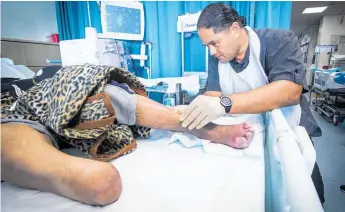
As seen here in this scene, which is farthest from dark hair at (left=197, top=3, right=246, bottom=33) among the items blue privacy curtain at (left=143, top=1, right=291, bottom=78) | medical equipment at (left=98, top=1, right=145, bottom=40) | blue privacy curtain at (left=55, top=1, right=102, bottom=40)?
blue privacy curtain at (left=55, top=1, right=102, bottom=40)

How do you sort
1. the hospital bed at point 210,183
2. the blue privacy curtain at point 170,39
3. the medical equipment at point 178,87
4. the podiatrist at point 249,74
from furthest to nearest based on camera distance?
the blue privacy curtain at point 170,39, the medical equipment at point 178,87, the podiatrist at point 249,74, the hospital bed at point 210,183

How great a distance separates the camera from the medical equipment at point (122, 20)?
6.83ft

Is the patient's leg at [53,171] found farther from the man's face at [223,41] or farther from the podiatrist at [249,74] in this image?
the man's face at [223,41]

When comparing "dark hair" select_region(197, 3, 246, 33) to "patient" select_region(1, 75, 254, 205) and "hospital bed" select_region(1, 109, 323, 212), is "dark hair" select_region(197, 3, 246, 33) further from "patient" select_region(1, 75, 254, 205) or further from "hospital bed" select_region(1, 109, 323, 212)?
"patient" select_region(1, 75, 254, 205)

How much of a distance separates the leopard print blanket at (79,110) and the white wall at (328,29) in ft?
25.1

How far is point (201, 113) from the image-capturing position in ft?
2.48

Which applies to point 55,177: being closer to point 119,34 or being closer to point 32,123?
point 32,123

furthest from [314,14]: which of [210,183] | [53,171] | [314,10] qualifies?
[53,171]

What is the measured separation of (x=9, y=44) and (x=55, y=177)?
242 cm

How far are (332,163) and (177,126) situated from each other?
5.64 ft

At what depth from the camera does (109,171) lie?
47cm

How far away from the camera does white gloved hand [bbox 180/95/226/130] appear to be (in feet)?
2.48

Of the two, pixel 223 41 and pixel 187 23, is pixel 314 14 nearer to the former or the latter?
pixel 187 23

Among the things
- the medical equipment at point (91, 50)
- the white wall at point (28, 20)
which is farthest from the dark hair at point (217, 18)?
the white wall at point (28, 20)
